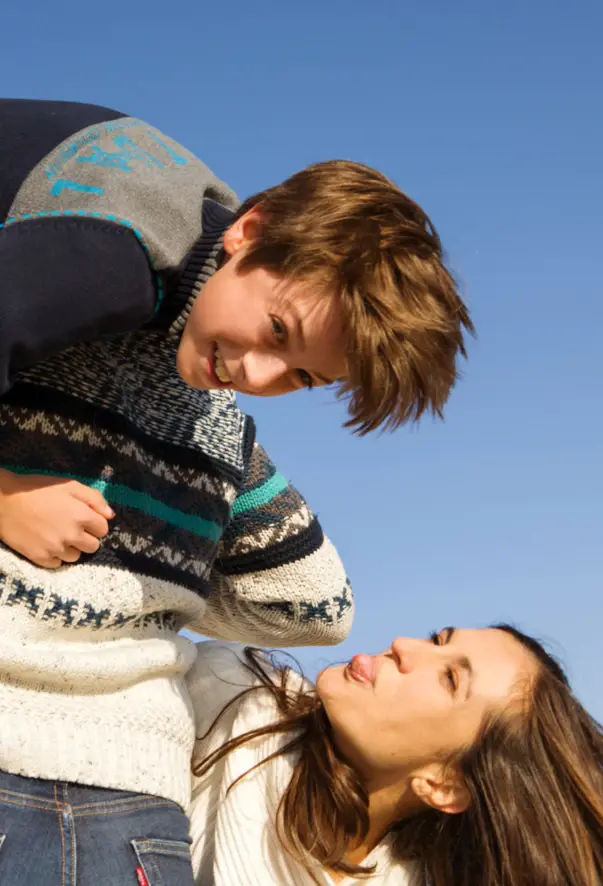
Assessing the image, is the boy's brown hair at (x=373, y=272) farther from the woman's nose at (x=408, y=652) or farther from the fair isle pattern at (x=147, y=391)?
the woman's nose at (x=408, y=652)

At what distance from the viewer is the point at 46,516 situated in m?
1.78

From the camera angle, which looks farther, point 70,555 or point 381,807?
point 381,807

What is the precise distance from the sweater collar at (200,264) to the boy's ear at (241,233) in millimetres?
11

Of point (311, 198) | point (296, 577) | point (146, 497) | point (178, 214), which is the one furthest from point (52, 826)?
point (311, 198)

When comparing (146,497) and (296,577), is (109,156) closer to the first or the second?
(146,497)

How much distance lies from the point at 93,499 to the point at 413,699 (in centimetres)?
82

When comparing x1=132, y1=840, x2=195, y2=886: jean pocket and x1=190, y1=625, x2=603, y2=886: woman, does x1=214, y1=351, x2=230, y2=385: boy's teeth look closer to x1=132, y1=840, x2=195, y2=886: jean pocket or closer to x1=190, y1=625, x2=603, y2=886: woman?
x1=190, y1=625, x2=603, y2=886: woman

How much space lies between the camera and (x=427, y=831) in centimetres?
226

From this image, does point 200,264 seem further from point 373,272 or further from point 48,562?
point 48,562

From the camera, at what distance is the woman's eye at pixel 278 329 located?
1.77 meters

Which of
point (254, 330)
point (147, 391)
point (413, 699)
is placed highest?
point (254, 330)

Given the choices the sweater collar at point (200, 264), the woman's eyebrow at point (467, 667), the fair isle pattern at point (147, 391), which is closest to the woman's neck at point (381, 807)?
the woman's eyebrow at point (467, 667)

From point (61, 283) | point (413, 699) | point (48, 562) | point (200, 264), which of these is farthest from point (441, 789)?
point (61, 283)

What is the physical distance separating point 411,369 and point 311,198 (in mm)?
363
